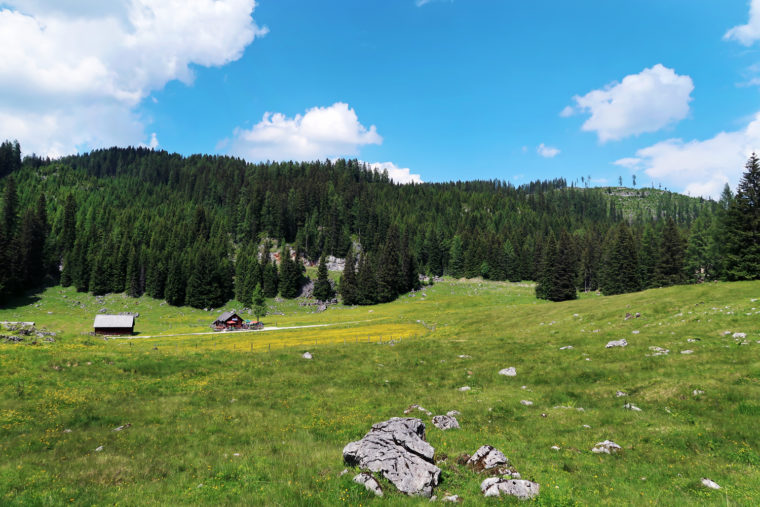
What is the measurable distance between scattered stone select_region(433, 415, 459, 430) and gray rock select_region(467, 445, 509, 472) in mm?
4892

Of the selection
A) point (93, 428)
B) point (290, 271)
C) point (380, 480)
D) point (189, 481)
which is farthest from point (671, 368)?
point (290, 271)

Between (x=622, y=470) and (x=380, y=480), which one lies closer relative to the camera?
(x=380, y=480)

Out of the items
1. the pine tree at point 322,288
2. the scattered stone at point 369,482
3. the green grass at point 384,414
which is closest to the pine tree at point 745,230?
the green grass at point 384,414

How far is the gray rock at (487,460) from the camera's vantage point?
12.5 meters

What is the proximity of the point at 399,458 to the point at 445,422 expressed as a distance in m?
7.34

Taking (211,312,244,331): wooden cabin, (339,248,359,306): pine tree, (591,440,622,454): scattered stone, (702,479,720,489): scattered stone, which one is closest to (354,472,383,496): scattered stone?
(591,440,622,454): scattered stone

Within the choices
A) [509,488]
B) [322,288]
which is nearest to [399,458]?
[509,488]

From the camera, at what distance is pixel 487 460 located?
41.8 ft

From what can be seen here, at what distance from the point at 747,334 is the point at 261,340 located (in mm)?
61104

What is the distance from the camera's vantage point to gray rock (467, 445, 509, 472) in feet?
41.0

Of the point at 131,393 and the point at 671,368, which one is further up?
the point at 671,368

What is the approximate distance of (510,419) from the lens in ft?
63.7

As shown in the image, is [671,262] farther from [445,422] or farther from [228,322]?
[228,322]

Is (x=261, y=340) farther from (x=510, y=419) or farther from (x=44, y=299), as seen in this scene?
(x=44, y=299)
